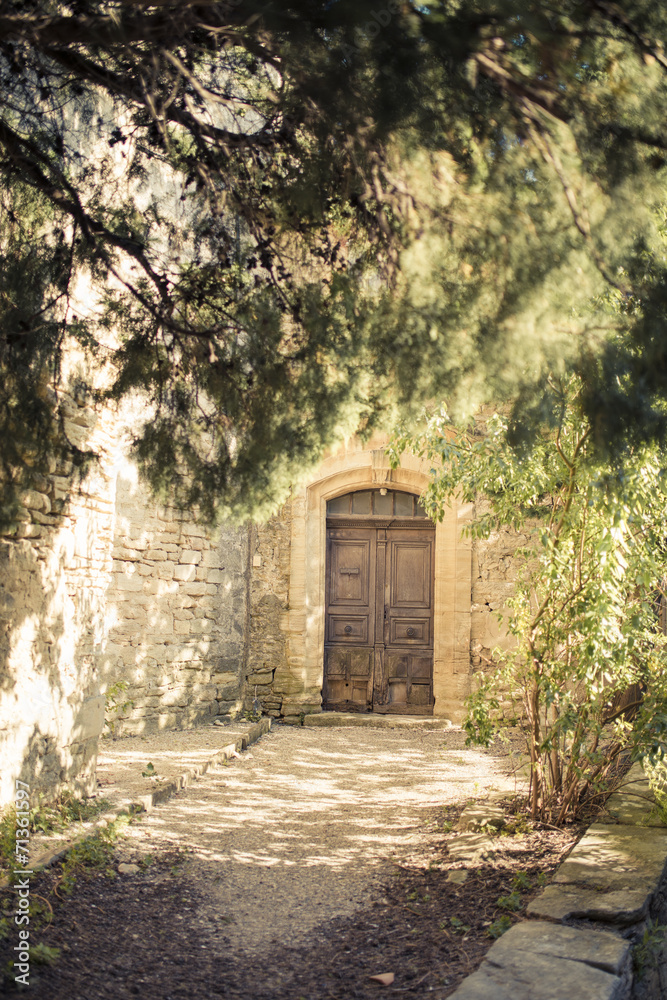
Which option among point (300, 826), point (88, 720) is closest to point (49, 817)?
point (88, 720)

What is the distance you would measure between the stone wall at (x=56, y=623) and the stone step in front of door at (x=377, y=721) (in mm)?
3486

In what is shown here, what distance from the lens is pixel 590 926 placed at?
9.83ft

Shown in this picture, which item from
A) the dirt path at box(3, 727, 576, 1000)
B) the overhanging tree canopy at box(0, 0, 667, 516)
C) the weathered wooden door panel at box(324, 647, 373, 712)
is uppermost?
the overhanging tree canopy at box(0, 0, 667, 516)

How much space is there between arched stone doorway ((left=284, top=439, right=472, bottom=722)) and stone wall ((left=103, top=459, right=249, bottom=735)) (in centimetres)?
56

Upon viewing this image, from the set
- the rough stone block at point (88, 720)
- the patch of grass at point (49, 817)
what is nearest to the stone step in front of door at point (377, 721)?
the rough stone block at point (88, 720)

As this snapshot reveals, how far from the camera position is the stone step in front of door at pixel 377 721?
803 centimetres

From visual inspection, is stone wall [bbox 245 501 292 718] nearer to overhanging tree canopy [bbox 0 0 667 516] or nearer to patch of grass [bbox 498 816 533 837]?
patch of grass [bbox 498 816 533 837]

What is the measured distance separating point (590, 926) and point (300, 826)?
2199 millimetres

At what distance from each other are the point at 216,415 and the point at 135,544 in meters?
4.41

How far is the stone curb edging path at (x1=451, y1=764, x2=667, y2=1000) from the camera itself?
8.16ft

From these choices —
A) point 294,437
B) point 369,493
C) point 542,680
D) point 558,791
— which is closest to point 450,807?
point 558,791

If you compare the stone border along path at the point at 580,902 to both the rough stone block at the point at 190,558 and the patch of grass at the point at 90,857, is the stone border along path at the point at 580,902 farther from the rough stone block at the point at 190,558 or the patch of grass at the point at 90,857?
the rough stone block at the point at 190,558

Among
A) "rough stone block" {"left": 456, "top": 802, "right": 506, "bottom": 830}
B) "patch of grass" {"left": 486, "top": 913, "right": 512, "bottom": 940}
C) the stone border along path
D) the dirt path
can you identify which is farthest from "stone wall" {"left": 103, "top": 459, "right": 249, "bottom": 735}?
"patch of grass" {"left": 486, "top": 913, "right": 512, "bottom": 940}

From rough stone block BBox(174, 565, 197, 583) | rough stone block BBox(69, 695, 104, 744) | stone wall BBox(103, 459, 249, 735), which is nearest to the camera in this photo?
rough stone block BBox(69, 695, 104, 744)
